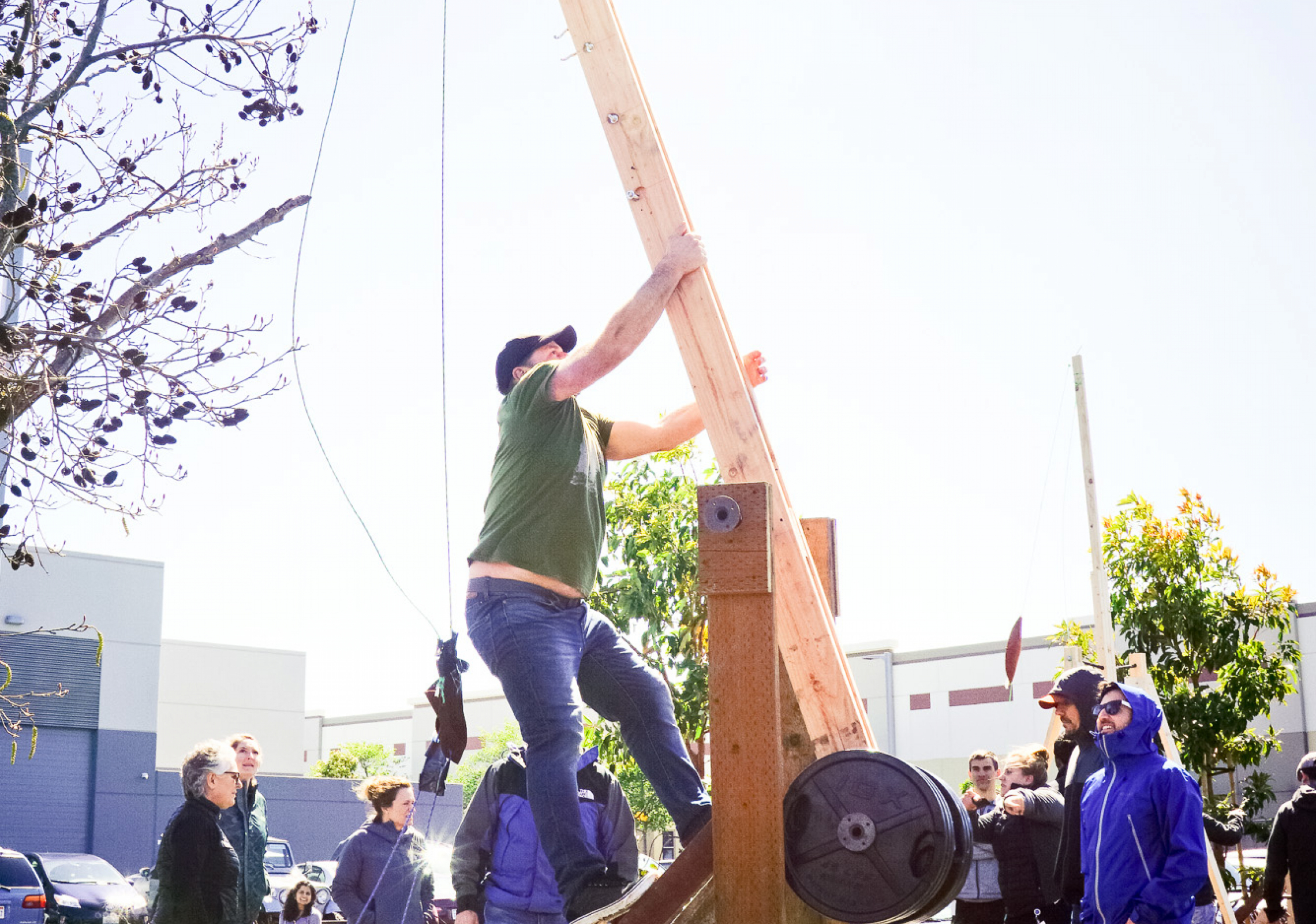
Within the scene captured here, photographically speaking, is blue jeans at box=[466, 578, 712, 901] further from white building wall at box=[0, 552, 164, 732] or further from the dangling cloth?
white building wall at box=[0, 552, 164, 732]

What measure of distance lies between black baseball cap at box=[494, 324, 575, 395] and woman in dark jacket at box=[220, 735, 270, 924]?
252cm

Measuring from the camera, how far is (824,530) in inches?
161

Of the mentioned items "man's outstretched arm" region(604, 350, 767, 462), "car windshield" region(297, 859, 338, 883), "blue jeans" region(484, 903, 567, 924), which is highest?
"man's outstretched arm" region(604, 350, 767, 462)

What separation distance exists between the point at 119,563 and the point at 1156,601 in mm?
33222

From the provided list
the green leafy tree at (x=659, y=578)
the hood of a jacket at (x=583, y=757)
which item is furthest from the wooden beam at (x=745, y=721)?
the green leafy tree at (x=659, y=578)

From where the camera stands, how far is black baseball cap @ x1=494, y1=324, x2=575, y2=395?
4.23 metres

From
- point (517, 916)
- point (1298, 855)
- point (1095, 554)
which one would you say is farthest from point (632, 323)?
point (1095, 554)

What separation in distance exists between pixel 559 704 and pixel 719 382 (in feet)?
3.19

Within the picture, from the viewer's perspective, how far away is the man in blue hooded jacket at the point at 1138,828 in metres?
4.87

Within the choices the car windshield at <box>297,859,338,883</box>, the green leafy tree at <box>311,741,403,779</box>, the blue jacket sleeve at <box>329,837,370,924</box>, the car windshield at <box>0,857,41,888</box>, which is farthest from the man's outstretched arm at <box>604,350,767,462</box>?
the green leafy tree at <box>311,741,403,779</box>

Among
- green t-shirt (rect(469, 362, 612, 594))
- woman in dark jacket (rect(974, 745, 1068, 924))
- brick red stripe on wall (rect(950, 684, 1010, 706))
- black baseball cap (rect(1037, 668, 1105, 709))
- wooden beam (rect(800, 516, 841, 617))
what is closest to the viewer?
green t-shirt (rect(469, 362, 612, 594))

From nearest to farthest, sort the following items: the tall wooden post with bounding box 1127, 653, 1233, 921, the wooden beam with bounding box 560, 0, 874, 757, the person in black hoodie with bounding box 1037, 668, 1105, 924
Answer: the wooden beam with bounding box 560, 0, 874, 757
the person in black hoodie with bounding box 1037, 668, 1105, 924
the tall wooden post with bounding box 1127, 653, 1233, 921

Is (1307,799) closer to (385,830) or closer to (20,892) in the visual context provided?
(385,830)

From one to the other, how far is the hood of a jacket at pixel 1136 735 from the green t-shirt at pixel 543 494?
244 cm
